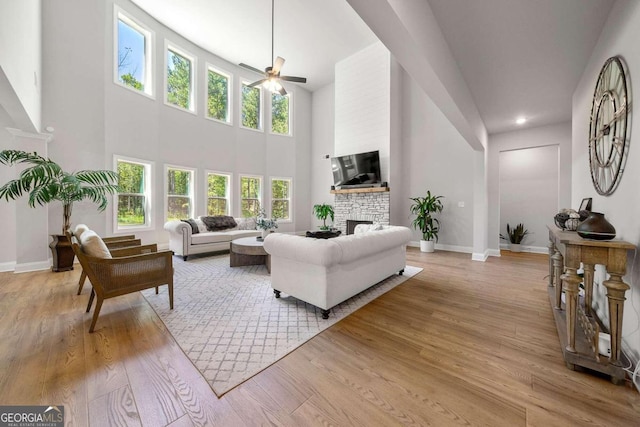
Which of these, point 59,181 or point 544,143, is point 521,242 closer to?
point 544,143

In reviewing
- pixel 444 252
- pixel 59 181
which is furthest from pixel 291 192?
pixel 59 181

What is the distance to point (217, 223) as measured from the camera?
5.45m

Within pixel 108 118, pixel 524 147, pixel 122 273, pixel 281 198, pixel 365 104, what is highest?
pixel 365 104

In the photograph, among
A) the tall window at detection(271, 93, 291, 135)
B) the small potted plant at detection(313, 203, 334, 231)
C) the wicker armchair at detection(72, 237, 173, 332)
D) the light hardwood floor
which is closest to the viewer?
the light hardwood floor

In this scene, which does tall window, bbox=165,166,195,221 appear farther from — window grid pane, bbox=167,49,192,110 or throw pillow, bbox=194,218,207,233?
window grid pane, bbox=167,49,192,110

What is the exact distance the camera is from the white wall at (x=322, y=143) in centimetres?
815

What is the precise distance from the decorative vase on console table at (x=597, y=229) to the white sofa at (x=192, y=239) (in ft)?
17.2

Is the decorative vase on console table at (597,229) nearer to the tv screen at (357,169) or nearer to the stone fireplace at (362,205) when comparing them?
the stone fireplace at (362,205)

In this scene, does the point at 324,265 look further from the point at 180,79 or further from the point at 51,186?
the point at 180,79

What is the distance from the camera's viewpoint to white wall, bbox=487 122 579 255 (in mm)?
4840

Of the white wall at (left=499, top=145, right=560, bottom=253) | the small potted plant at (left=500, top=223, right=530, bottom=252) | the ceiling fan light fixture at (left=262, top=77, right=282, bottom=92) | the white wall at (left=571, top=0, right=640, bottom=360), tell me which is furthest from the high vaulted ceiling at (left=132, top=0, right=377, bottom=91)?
the small potted plant at (left=500, top=223, right=530, bottom=252)

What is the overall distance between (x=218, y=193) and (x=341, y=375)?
6101 millimetres

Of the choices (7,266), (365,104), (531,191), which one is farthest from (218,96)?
(531,191)

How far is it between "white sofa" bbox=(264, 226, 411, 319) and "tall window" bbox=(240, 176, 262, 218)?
4.88 metres
